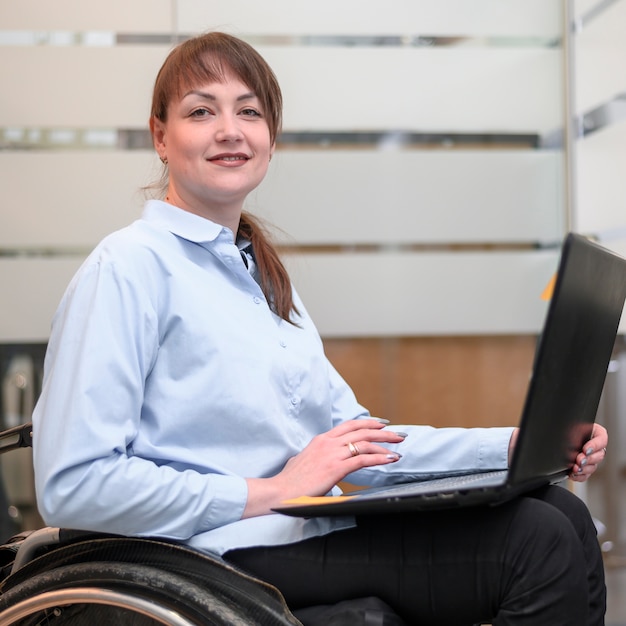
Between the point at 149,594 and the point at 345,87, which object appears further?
the point at 345,87

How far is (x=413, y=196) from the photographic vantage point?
3.07 meters

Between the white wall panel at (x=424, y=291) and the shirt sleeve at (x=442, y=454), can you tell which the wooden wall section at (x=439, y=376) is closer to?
the white wall panel at (x=424, y=291)

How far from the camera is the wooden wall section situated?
303cm

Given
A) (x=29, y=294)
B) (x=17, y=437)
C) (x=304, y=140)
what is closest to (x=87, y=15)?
(x=304, y=140)

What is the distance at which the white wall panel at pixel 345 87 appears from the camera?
9.62 ft

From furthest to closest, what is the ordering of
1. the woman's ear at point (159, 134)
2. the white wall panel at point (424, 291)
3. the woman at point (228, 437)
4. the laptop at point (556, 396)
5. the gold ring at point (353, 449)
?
the white wall panel at point (424, 291) → the woman's ear at point (159, 134) → the gold ring at point (353, 449) → the woman at point (228, 437) → the laptop at point (556, 396)

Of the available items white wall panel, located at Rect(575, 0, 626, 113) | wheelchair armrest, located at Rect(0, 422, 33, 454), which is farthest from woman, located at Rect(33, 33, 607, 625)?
white wall panel, located at Rect(575, 0, 626, 113)

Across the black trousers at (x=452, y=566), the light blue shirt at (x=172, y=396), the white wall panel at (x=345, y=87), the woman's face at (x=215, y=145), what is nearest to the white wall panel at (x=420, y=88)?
the white wall panel at (x=345, y=87)

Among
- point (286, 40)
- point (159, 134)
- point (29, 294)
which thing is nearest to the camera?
point (159, 134)

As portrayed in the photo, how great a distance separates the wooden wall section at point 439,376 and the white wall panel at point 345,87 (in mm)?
710

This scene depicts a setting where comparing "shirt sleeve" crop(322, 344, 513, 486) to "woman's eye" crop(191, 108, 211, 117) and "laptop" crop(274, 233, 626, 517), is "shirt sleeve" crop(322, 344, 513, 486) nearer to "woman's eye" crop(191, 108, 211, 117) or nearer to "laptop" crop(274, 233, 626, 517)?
"laptop" crop(274, 233, 626, 517)

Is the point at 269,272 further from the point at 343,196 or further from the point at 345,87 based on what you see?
the point at 345,87

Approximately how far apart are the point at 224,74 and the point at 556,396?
2.27ft

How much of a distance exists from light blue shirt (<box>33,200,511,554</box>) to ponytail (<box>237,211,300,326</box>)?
0.22 feet
